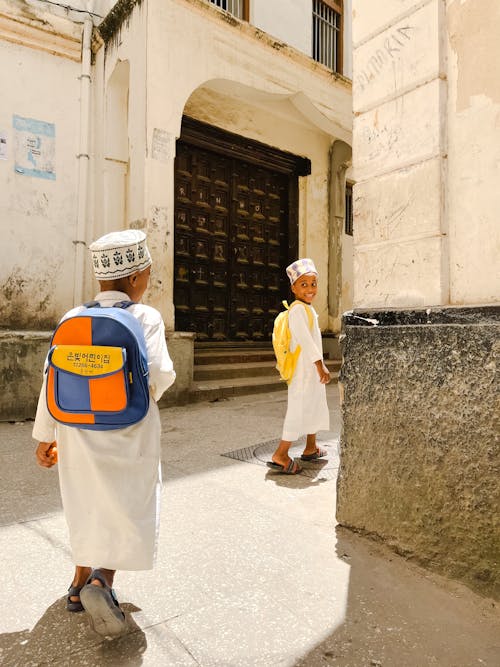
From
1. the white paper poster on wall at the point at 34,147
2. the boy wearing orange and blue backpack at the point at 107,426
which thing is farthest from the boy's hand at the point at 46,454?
the white paper poster on wall at the point at 34,147

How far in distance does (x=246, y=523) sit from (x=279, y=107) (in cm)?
798

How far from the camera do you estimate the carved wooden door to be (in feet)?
26.4

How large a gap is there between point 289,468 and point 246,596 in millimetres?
1544

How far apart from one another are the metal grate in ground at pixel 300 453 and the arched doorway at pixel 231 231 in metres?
4.12

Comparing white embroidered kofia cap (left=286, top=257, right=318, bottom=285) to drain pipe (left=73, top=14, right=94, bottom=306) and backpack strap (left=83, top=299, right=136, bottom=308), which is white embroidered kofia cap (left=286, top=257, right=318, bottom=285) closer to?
backpack strap (left=83, top=299, right=136, bottom=308)

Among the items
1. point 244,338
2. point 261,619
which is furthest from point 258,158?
point 261,619

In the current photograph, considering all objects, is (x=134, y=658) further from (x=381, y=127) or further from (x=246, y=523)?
(x=381, y=127)

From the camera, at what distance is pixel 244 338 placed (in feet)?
29.1

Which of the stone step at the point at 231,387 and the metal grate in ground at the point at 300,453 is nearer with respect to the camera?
the metal grate in ground at the point at 300,453

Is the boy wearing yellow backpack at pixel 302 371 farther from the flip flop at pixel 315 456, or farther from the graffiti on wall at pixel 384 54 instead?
the graffiti on wall at pixel 384 54

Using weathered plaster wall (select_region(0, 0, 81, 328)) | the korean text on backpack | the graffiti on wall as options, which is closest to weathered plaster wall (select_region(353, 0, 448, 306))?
the graffiti on wall

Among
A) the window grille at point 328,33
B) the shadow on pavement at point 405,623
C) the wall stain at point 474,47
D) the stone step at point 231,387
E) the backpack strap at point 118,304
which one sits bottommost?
the shadow on pavement at point 405,623

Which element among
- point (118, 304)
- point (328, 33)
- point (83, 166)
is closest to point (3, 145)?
point (83, 166)

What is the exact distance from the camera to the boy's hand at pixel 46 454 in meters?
1.85
